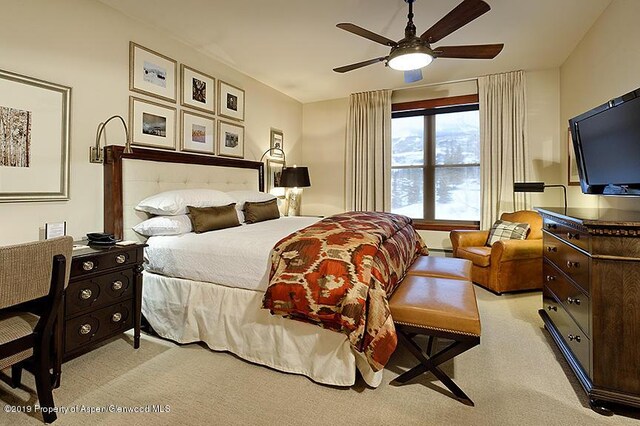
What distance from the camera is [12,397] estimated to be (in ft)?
→ 5.83

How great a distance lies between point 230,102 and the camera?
4094 millimetres

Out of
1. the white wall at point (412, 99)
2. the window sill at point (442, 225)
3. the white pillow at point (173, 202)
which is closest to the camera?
the white pillow at point (173, 202)

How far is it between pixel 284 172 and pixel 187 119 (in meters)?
A: 1.69

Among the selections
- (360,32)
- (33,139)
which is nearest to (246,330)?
(33,139)

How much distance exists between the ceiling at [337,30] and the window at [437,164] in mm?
708

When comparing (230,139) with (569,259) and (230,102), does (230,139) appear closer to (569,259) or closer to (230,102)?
(230,102)

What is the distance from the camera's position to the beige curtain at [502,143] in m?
4.26

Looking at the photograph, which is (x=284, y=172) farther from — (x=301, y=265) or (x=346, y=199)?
(x=301, y=265)

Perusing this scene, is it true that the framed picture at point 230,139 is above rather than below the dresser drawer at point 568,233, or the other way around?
above

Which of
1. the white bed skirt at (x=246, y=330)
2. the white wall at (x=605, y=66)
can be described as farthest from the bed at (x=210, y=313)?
the white wall at (x=605, y=66)

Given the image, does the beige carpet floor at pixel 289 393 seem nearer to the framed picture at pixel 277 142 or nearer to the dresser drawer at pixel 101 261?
the dresser drawer at pixel 101 261

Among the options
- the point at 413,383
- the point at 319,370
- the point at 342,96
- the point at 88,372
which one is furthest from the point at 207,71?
the point at 413,383


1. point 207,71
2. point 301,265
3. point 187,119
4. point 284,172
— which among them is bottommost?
point 301,265

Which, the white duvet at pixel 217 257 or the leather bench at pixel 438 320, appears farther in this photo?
the white duvet at pixel 217 257
